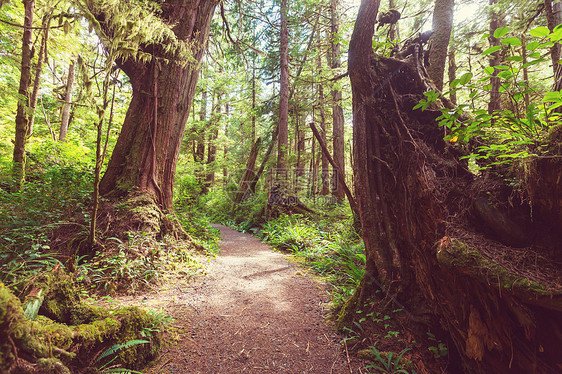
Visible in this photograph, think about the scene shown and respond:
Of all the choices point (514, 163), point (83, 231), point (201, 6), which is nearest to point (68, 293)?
point (83, 231)

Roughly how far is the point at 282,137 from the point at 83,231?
766 cm

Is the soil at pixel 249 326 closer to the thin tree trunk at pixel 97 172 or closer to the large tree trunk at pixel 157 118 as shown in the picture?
the thin tree trunk at pixel 97 172

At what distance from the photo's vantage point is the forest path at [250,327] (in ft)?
7.02

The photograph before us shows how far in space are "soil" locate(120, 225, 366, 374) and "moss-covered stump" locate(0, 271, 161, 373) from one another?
280 millimetres

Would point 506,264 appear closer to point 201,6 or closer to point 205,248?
point 205,248

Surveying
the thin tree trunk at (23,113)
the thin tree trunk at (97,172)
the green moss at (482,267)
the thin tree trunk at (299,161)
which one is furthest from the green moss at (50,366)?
the thin tree trunk at (299,161)

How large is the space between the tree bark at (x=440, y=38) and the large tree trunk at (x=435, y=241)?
1.25 meters

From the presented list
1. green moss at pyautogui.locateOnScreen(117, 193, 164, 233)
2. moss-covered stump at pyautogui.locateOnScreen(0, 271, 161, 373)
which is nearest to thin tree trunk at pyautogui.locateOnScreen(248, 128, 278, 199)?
green moss at pyautogui.locateOnScreen(117, 193, 164, 233)

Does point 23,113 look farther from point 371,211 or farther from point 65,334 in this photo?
point 371,211

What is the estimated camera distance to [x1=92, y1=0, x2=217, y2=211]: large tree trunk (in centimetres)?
462

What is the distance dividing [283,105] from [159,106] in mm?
6194

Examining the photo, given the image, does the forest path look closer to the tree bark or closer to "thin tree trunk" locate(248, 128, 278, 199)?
the tree bark

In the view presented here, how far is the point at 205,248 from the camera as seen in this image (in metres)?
5.21

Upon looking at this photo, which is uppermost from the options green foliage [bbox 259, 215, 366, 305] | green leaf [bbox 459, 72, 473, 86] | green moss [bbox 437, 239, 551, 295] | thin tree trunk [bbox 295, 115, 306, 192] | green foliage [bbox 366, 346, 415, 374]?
thin tree trunk [bbox 295, 115, 306, 192]
